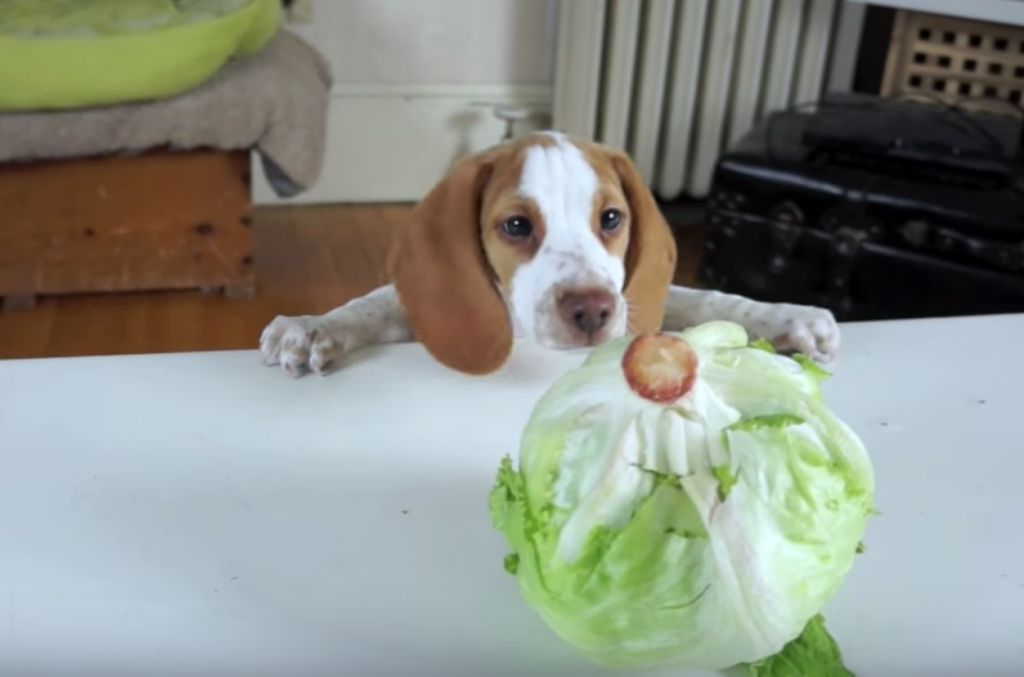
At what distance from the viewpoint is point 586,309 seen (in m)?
0.75

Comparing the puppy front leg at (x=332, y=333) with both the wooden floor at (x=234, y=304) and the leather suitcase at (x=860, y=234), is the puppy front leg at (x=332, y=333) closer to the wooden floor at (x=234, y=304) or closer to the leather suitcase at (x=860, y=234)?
the wooden floor at (x=234, y=304)

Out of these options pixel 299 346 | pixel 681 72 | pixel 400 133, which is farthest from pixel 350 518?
pixel 400 133

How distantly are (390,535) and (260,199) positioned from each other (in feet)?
6.72

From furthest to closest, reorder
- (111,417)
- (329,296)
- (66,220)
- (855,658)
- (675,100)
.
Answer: (675,100)
(329,296)
(66,220)
(111,417)
(855,658)

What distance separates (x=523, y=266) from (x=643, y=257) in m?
0.10

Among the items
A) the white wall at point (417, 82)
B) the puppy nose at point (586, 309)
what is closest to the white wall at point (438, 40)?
the white wall at point (417, 82)

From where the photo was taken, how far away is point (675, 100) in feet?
8.02

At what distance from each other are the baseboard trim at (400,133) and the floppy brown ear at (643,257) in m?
1.76

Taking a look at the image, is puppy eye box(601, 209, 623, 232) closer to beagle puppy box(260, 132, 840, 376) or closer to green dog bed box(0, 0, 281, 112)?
beagle puppy box(260, 132, 840, 376)

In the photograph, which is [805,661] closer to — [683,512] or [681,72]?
[683,512]

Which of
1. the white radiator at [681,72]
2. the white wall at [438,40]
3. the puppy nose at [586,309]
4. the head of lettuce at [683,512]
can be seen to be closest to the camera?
the head of lettuce at [683,512]

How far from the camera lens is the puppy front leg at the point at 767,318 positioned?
862 millimetres

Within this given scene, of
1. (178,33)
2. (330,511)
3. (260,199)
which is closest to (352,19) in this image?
(260,199)

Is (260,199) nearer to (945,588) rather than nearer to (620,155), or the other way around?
(620,155)
